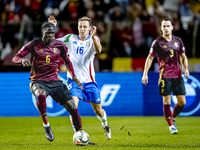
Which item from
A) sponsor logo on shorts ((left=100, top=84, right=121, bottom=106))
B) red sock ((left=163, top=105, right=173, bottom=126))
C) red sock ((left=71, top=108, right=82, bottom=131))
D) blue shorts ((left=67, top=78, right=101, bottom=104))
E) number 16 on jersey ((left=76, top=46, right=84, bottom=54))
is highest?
number 16 on jersey ((left=76, top=46, right=84, bottom=54))

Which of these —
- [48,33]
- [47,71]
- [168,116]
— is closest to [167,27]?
[168,116]

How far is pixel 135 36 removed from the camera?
459 inches

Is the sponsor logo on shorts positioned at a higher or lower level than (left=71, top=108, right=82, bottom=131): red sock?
lower

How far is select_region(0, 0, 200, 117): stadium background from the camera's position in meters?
10.4

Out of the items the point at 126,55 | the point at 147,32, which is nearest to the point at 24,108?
the point at 126,55

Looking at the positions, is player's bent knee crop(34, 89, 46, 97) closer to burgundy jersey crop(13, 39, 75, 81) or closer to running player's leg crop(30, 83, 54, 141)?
running player's leg crop(30, 83, 54, 141)

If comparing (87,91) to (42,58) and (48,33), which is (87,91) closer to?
(42,58)

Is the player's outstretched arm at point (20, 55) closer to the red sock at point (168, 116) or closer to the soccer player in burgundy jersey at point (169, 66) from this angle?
the soccer player in burgundy jersey at point (169, 66)

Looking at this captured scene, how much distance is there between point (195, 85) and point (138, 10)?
3.25 m

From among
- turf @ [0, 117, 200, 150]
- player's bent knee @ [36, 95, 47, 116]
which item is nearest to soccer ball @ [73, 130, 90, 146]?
turf @ [0, 117, 200, 150]

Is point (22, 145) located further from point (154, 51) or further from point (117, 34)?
point (117, 34)

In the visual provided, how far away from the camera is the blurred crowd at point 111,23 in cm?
1131

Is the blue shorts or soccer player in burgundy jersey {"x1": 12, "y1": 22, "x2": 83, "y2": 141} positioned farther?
the blue shorts

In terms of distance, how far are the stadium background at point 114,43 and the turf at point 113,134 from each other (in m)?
0.51
